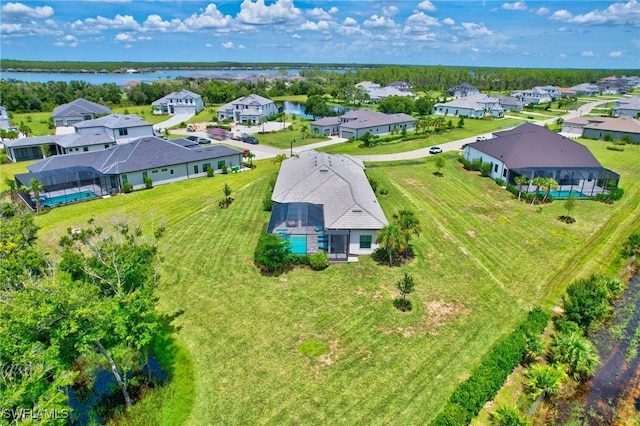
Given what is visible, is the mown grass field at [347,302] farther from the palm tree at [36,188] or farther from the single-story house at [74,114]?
the single-story house at [74,114]

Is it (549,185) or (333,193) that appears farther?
(549,185)

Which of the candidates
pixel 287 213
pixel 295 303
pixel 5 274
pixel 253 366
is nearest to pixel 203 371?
pixel 253 366

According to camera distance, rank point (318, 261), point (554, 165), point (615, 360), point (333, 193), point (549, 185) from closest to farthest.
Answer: point (615, 360) < point (318, 261) < point (333, 193) < point (549, 185) < point (554, 165)

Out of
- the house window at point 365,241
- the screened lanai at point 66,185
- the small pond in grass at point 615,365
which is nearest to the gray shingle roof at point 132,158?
the screened lanai at point 66,185

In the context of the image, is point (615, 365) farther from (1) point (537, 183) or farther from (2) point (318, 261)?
(1) point (537, 183)

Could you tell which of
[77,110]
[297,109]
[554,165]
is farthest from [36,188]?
[297,109]

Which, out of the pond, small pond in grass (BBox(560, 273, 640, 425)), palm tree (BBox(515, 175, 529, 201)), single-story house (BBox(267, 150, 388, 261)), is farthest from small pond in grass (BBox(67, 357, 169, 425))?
the pond

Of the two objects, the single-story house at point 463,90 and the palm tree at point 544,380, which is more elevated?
the single-story house at point 463,90
